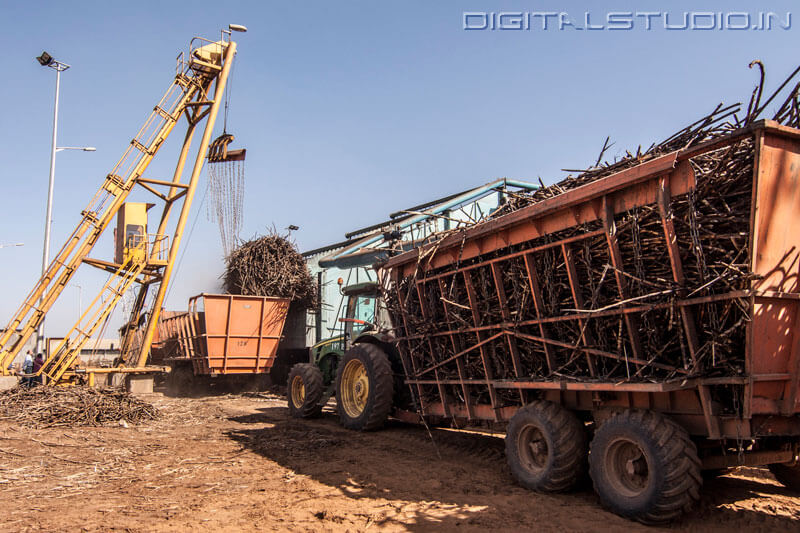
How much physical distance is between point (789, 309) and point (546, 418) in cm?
223

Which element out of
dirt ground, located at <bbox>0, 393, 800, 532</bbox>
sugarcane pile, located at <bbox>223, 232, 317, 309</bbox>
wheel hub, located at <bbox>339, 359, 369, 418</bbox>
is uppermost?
sugarcane pile, located at <bbox>223, 232, 317, 309</bbox>

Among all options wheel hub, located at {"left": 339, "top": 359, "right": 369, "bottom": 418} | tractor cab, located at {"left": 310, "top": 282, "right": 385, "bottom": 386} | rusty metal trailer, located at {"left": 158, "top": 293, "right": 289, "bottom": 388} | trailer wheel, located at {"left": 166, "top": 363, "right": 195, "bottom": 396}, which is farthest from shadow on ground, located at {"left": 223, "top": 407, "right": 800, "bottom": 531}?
trailer wheel, located at {"left": 166, "top": 363, "right": 195, "bottom": 396}

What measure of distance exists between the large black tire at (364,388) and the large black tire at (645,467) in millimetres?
4196

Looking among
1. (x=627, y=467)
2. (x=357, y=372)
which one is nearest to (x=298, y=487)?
(x=627, y=467)

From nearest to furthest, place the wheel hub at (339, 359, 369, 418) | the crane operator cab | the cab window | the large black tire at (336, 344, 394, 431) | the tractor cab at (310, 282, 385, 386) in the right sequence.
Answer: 1. the large black tire at (336, 344, 394, 431)
2. the wheel hub at (339, 359, 369, 418)
3. the tractor cab at (310, 282, 385, 386)
4. the cab window
5. the crane operator cab

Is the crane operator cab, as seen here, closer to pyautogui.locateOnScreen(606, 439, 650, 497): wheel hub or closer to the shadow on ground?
the shadow on ground

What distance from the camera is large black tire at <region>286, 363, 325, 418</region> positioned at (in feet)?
34.9

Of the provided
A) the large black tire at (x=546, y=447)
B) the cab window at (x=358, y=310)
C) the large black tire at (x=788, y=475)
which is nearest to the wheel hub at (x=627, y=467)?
the large black tire at (x=546, y=447)

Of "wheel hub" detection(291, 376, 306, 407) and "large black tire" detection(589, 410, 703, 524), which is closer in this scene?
"large black tire" detection(589, 410, 703, 524)

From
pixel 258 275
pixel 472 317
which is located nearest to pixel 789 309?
pixel 472 317

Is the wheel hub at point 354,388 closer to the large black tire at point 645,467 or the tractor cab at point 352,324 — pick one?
the tractor cab at point 352,324

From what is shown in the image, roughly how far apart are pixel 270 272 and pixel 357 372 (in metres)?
7.94

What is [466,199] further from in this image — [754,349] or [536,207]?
[754,349]

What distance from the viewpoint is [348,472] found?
6.51 metres
